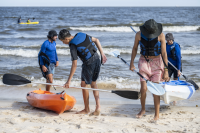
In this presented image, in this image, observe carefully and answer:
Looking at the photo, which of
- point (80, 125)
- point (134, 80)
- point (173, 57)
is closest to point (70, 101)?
point (80, 125)

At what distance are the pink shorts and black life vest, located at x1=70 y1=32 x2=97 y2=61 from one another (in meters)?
0.87

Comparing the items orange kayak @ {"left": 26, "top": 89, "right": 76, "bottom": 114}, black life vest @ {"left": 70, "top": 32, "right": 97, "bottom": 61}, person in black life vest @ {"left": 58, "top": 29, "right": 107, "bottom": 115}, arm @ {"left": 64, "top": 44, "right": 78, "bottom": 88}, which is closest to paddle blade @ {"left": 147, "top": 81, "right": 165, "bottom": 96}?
person in black life vest @ {"left": 58, "top": 29, "right": 107, "bottom": 115}

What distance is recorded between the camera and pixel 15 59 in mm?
9727

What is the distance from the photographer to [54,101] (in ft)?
13.2

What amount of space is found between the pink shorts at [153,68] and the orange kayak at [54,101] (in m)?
1.42

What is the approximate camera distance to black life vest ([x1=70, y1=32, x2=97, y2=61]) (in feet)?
11.9

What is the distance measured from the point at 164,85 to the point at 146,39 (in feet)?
2.74

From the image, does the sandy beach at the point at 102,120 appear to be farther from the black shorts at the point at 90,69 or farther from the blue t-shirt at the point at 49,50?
the blue t-shirt at the point at 49,50

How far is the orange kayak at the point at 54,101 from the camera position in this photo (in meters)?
3.97

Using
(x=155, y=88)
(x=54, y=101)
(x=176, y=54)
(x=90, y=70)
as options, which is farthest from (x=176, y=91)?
(x=54, y=101)

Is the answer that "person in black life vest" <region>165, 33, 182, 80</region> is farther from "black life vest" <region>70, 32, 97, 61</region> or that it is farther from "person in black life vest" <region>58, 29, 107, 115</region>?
"black life vest" <region>70, 32, 97, 61</region>

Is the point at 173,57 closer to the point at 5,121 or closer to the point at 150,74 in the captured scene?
the point at 150,74

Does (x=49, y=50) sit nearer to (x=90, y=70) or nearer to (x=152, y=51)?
(x=90, y=70)

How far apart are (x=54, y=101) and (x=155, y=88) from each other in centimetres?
180
